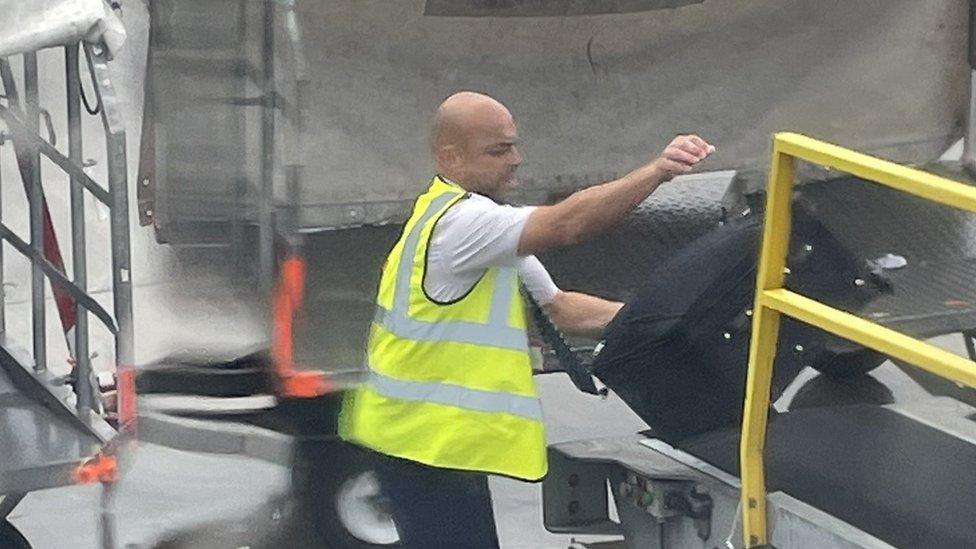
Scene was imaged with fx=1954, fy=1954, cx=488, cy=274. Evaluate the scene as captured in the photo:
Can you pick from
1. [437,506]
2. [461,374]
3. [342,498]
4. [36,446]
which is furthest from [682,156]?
[342,498]

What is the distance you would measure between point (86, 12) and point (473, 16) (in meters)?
2.14

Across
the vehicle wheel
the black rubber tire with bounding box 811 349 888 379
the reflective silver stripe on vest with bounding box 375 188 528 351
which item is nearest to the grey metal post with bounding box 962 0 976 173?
the black rubber tire with bounding box 811 349 888 379

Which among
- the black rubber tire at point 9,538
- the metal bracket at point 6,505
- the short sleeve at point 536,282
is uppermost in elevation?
the short sleeve at point 536,282

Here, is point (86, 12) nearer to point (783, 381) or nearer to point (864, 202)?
point (783, 381)

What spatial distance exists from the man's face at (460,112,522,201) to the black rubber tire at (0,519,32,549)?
1.66 m

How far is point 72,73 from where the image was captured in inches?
186

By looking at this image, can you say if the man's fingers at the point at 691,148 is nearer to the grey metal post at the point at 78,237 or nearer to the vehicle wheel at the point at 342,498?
the grey metal post at the point at 78,237

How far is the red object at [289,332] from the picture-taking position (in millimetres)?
5660

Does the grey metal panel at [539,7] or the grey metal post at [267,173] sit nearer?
the grey metal post at [267,173]

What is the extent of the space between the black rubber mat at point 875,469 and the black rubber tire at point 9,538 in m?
1.82

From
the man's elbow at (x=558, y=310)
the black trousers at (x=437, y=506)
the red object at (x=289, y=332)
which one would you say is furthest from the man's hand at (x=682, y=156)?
the red object at (x=289, y=332)

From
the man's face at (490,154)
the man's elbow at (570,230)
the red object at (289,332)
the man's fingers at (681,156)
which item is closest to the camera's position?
the man's fingers at (681,156)

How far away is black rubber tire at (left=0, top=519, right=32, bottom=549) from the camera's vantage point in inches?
202

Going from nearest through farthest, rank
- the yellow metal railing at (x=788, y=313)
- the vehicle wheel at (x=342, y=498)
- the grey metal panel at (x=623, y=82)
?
the yellow metal railing at (x=788, y=313), the vehicle wheel at (x=342, y=498), the grey metal panel at (x=623, y=82)
